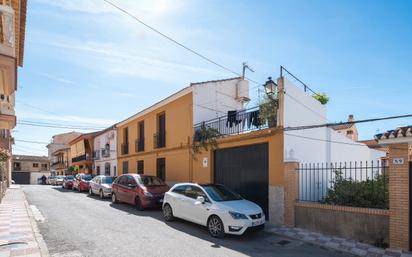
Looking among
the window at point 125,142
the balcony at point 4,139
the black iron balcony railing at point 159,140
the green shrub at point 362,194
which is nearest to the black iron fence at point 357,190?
the green shrub at point 362,194

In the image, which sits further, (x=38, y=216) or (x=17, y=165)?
(x=17, y=165)

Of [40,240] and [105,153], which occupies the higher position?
[105,153]

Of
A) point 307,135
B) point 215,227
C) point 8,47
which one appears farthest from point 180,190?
point 8,47

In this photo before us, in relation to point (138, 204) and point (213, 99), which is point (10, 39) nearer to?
point (138, 204)

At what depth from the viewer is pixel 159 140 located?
744 inches

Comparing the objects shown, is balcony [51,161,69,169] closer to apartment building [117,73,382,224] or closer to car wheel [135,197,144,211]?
apartment building [117,73,382,224]

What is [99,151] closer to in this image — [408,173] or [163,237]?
[163,237]

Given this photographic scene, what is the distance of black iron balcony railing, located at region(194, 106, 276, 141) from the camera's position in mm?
11761

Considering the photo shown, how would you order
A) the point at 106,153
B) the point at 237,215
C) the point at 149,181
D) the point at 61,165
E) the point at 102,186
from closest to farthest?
the point at 237,215, the point at 149,181, the point at 102,186, the point at 106,153, the point at 61,165

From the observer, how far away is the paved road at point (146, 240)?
23.4ft

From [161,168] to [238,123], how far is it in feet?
22.4

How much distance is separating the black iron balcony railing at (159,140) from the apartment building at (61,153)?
1194 inches

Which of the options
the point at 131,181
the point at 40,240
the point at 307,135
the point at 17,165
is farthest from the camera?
the point at 17,165

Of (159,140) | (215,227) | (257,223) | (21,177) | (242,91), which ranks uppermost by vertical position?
(242,91)
